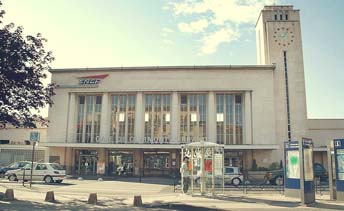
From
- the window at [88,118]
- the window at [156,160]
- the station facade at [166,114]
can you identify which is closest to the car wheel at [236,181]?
the station facade at [166,114]

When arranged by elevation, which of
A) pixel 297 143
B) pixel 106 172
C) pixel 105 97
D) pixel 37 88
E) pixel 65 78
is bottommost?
pixel 106 172

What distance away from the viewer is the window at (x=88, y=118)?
3931 centimetres

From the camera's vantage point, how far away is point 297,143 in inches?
610

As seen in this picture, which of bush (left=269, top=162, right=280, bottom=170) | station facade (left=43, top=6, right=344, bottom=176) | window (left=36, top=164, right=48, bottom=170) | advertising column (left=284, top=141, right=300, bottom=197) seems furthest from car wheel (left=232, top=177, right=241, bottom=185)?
window (left=36, top=164, right=48, bottom=170)

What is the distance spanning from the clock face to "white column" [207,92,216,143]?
1218 cm

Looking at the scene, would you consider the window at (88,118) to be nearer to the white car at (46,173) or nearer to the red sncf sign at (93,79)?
the red sncf sign at (93,79)

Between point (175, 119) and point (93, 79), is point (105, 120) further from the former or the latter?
point (175, 119)

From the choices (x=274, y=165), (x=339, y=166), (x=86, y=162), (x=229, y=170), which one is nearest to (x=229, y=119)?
(x=274, y=165)

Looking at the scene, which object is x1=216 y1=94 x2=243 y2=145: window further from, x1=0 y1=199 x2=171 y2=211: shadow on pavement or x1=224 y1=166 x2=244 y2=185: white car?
x1=0 y1=199 x2=171 y2=211: shadow on pavement

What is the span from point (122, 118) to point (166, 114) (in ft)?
17.7

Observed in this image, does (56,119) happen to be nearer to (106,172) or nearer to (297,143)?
(106,172)

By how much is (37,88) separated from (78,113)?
949 inches

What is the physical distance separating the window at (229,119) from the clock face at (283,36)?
9.86 m

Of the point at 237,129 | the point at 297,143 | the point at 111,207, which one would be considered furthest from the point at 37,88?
the point at 237,129
